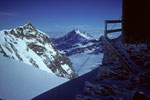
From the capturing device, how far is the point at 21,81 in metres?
7.18

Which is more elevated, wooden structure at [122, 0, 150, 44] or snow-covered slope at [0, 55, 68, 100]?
wooden structure at [122, 0, 150, 44]

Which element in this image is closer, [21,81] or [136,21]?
[136,21]

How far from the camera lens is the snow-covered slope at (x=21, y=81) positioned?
6.01 meters

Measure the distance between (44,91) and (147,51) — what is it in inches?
248

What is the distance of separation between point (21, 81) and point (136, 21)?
7677mm

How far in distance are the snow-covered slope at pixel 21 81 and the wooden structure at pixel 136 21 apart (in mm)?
6114

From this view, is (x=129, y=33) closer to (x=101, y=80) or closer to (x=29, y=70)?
(x=101, y=80)

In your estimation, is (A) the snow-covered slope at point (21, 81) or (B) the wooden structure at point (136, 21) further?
(A) the snow-covered slope at point (21, 81)

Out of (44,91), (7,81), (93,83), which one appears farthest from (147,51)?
(7,81)

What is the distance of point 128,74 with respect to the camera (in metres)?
4.32

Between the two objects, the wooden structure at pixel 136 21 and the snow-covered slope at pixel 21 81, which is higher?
the wooden structure at pixel 136 21

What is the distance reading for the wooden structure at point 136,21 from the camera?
14.6ft

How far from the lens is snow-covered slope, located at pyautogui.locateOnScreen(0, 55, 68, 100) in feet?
19.7

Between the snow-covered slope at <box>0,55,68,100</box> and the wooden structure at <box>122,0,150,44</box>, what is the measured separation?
6.11 metres
